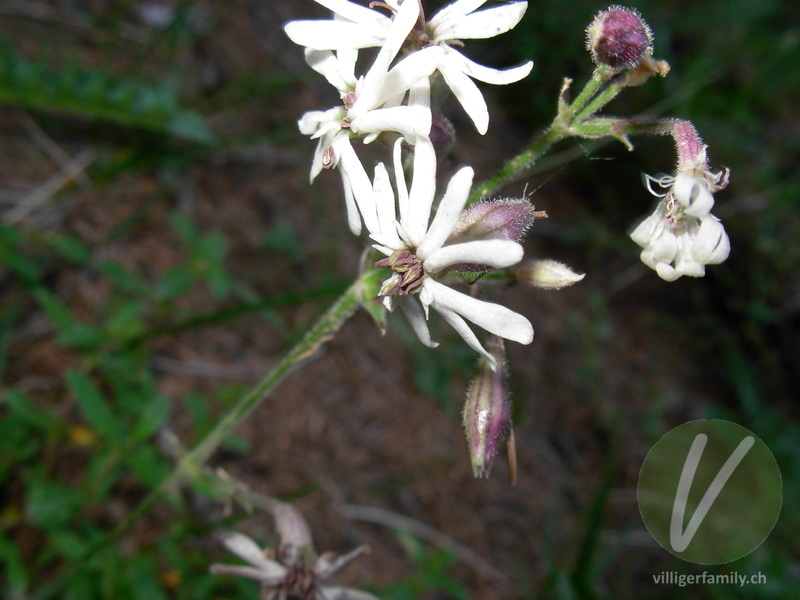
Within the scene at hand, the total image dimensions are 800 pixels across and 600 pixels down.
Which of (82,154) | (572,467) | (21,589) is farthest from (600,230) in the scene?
(21,589)

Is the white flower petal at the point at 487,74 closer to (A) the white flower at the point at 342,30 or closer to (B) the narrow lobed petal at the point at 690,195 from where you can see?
(A) the white flower at the point at 342,30

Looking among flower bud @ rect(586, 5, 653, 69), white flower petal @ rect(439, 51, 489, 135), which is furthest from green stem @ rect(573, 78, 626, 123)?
white flower petal @ rect(439, 51, 489, 135)

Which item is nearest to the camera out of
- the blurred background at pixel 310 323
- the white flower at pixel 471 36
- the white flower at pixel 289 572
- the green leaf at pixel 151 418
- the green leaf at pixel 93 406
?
the white flower at pixel 471 36

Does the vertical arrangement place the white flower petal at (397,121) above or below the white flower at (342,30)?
below

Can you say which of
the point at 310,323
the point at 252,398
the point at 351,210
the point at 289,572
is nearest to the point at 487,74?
the point at 351,210

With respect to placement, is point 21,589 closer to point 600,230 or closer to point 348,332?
point 348,332

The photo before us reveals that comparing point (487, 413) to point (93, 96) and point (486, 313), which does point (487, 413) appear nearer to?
point (486, 313)

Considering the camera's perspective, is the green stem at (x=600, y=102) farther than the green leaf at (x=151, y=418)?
No

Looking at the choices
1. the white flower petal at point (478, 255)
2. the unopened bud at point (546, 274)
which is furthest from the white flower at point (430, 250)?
the unopened bud at point (546, 274)
